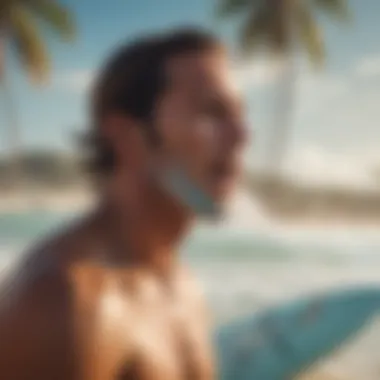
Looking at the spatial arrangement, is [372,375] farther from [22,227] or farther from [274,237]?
[22,227]

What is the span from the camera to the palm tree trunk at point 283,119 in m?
1.50

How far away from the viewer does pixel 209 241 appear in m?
1.46

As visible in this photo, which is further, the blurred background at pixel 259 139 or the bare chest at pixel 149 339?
the blurred background at pixel 259 139

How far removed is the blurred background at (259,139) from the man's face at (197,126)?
0.14ft

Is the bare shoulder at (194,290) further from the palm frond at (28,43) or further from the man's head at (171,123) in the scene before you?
the palm frond at (28,43)

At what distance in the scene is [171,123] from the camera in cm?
145

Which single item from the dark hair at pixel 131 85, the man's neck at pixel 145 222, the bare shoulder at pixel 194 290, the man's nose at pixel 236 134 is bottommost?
the bare shoulder at pixel 194 290

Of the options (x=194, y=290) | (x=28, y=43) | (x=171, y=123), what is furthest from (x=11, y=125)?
(x=194, y=290)

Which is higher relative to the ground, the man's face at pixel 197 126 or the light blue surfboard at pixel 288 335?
the man's face at pixel 197 126

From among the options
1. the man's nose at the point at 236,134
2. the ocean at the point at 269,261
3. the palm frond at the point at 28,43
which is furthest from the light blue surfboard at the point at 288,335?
the palm frond at the point at 28,43

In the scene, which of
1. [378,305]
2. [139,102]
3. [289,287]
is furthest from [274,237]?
[139,102]

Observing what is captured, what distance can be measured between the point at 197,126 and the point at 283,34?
210 mm

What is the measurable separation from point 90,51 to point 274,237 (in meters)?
0.41

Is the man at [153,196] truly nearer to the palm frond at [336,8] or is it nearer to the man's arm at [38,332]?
the man's arm at [38,332]
